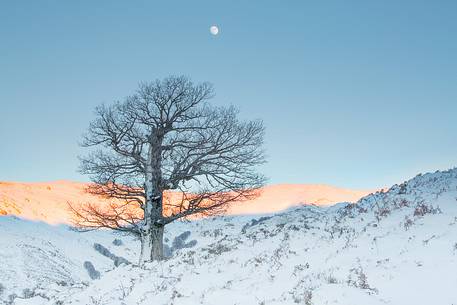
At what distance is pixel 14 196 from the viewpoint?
4169 cm

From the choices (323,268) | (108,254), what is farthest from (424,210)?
(108,254)

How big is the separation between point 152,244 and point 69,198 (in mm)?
32780

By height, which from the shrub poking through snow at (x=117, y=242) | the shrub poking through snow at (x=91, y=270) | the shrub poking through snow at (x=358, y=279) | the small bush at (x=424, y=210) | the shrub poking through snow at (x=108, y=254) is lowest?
the shrub poking through snow at (x=358, y=279)

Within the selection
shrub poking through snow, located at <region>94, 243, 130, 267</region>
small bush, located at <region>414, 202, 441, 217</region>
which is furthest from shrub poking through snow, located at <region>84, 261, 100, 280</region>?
small bush, located at <region>414, 202, 441, 217</region>

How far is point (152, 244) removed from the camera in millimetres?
19656

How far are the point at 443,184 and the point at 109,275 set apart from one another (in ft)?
41.9

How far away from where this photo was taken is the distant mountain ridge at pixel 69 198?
39281 mm

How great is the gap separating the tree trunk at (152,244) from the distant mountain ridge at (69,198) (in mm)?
3602

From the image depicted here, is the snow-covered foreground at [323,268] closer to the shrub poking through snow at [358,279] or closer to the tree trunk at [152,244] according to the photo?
the shrub poking through snow at [358,279]

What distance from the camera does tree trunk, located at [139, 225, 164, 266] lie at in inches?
762

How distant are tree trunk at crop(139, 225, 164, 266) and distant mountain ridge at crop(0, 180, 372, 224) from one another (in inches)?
142

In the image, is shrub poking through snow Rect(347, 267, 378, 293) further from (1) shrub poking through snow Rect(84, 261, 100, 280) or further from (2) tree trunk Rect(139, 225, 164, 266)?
(1) shrub poking through snow Rect(84, 261, 100, 280)

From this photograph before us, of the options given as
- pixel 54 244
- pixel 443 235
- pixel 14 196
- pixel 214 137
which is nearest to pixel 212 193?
pixel 214 137

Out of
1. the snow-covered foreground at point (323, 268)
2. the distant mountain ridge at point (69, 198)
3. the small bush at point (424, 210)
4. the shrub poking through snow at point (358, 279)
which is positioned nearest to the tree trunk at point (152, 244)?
the snow-covered foreground at point (323, 268)
